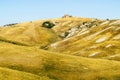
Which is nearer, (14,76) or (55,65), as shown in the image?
(14,76)

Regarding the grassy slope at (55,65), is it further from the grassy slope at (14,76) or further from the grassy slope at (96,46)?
the grassy slope at (96,46)

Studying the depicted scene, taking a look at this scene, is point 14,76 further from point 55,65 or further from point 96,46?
point 96,46

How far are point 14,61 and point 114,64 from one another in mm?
27748

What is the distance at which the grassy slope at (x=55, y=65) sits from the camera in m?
73.8

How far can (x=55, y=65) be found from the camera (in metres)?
78.2

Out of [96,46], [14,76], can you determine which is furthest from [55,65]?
[96,46]

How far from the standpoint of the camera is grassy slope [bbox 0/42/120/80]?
73.8 meters

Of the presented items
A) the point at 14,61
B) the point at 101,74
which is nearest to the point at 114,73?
the point at 101,74

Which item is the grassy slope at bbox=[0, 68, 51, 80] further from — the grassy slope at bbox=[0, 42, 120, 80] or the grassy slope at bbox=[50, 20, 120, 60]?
the grassy slope at bbox=[50, 20, 120, 60]

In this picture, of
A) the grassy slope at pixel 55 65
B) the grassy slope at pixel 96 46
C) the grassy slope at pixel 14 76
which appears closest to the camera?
the grassy slope at pixel 14 76

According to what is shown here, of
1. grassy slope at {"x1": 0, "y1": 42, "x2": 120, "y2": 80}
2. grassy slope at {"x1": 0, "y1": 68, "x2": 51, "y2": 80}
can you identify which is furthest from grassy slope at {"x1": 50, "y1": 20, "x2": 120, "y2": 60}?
grassy slope at {"x1": 0, "y1": 68, "x2": 51, "y2": 80}

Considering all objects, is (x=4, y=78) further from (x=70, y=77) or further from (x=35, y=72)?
(x=70, y=77)

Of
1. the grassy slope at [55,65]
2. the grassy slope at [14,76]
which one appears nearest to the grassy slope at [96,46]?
the grassy slope at [55,65]

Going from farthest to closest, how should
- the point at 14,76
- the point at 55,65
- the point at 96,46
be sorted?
the point at 96,46 < the point at 55,65 < the point at 14,76
